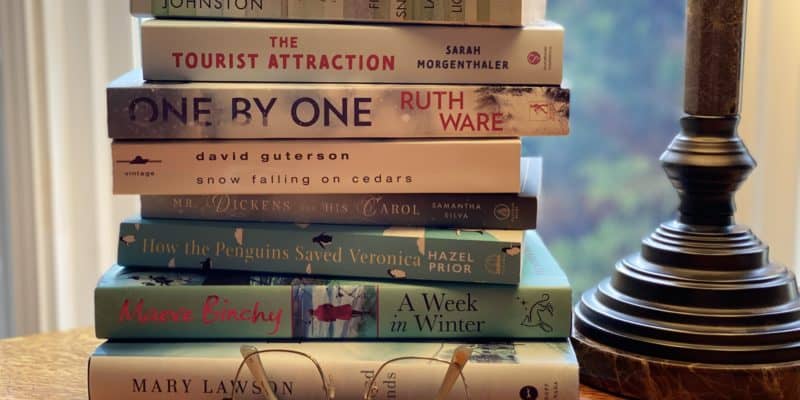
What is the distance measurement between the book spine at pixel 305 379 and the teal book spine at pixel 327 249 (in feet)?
0.21

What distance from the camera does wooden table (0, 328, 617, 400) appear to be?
0.76 m

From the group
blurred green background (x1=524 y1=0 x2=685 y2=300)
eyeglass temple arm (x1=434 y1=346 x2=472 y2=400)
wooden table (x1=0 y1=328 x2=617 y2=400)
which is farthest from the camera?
blurred green background (x1=524 y1=0 x2=685 y2=300)

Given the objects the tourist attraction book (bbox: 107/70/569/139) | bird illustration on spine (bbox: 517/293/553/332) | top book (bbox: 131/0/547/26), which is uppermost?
top book (bbox: 131/0/547/26)

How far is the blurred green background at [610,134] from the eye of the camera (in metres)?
1.15

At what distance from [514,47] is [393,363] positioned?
0.24m

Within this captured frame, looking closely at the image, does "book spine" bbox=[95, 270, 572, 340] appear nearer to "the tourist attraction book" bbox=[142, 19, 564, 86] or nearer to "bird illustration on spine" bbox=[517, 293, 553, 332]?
"bird illustration on spine" bbox=[517, 293, 553, 332]

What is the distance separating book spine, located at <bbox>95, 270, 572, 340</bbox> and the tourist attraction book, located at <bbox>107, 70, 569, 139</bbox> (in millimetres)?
109

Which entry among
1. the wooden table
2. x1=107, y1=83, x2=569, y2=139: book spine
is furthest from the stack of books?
A: the wooden table

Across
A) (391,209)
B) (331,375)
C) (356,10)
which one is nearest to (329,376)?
(331,375)

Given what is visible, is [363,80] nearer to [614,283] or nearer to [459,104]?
[459,104]

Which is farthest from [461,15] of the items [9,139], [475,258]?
[9,139]

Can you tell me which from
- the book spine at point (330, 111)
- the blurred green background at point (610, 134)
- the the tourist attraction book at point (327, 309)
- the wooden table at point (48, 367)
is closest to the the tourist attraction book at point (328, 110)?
the book spine at point (330, 111)

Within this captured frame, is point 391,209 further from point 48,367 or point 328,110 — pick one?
point 48,367

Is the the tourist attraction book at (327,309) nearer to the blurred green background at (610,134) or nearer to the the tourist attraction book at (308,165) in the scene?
the the tourist attraction book at (308,165)
